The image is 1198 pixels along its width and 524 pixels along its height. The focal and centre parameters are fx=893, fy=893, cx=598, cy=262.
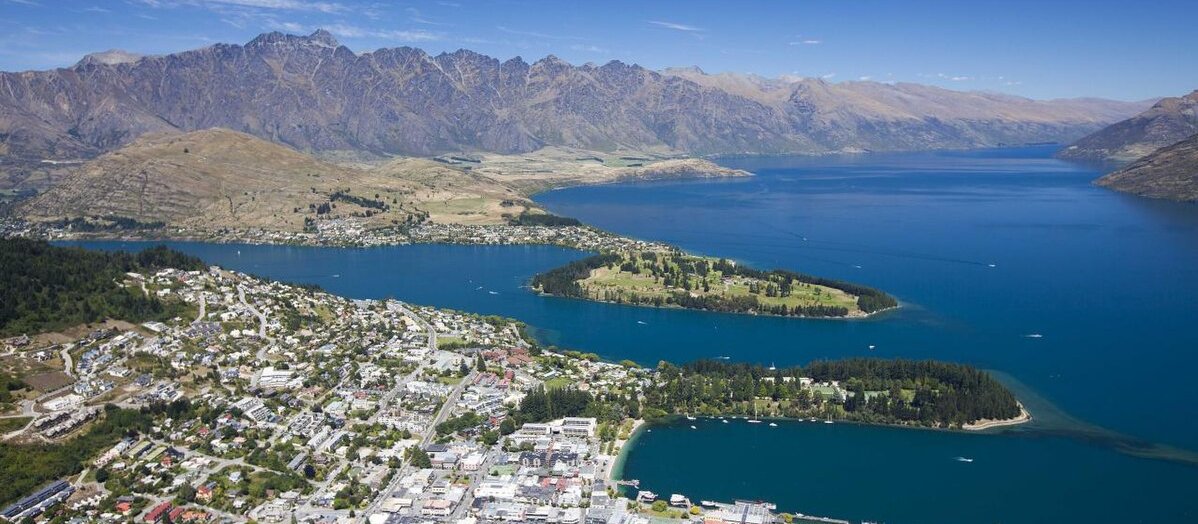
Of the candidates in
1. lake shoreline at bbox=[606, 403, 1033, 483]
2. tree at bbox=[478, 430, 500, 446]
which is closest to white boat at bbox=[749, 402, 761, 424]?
lake shoreline at bbox=[606, 403, 1033, 483]

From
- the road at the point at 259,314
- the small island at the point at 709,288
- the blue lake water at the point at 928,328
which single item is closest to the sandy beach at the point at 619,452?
the blue lake water at the point at 928,328

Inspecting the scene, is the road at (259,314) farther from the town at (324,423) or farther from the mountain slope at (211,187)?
the mountain slope at (211,187)

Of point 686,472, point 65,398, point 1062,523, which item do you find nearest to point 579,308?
point 686,472

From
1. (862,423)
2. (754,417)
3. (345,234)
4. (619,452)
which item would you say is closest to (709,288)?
(754,417)

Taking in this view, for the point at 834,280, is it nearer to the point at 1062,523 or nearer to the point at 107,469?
the point at 1062,523

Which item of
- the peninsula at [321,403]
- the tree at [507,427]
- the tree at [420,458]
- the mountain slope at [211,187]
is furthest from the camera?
the mountain slope at [211,187]

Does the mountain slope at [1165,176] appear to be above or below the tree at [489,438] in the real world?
above
